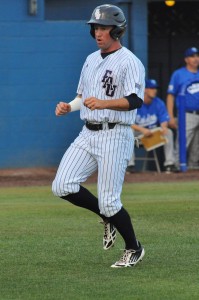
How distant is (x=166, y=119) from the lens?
733 inches

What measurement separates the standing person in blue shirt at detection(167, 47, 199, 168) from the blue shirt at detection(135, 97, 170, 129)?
0.56 feet

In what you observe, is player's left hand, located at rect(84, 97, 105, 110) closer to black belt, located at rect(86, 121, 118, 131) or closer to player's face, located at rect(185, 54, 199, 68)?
black belt, located at rect(86, 121, 118, 131)

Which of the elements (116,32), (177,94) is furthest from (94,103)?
(177,94)

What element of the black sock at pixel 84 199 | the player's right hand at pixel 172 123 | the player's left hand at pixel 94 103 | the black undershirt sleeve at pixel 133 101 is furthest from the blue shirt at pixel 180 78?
the player's left hand at pixel 94 103

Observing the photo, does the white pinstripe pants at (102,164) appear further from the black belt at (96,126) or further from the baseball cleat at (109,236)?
the baseball cleat at (109,236)

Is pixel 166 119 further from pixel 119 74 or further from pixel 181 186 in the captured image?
pixel 119 74

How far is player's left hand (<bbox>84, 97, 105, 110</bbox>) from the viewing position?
7758 mm

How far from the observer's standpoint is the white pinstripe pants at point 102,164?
815cm

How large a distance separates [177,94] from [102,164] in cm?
1077

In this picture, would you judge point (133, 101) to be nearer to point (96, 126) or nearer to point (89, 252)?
point (96, 126)

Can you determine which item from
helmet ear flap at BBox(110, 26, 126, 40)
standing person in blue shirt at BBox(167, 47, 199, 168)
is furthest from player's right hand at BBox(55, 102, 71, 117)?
standing person in blue shirt at BBox(167, 47, 199, 168)

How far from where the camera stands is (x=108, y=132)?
A: 26.9 ft

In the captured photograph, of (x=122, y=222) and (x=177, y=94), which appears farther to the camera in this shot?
(x=177, y=94)

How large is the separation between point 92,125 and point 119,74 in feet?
1.51
